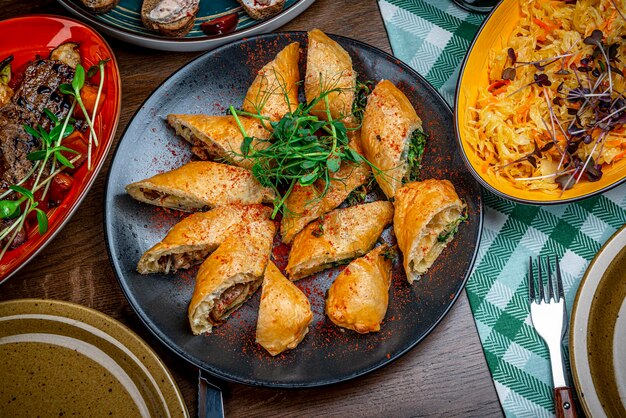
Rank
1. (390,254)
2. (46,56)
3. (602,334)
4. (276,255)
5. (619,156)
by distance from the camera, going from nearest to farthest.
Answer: (619,156), (602,334), (390,254), (276,255), (46,56)

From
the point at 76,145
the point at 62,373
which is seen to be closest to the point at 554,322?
the point at 62,373

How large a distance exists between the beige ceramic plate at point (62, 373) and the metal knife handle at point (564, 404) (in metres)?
1.74

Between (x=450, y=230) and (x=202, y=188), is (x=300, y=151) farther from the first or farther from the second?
(x=450, y=230)

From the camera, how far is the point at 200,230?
2.74 m

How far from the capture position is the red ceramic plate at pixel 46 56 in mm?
2651

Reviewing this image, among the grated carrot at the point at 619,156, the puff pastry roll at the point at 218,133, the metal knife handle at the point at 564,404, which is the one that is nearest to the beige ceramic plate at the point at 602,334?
the metal knife handle at the point at 564,404

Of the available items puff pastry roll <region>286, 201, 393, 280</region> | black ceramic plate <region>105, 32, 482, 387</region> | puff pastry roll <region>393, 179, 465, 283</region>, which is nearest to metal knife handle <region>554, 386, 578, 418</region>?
black ceramic plate <region>105, 32, 482, 387</region>

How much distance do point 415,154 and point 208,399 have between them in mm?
1451

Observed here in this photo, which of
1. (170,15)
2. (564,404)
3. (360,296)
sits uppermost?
(170,15)

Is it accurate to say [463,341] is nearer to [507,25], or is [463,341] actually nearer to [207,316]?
[207,316]

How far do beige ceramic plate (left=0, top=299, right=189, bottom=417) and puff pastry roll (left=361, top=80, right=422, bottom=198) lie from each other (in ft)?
4.63

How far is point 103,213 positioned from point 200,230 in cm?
44

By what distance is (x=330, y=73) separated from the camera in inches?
111

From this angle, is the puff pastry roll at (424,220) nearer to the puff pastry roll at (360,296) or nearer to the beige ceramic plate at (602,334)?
the puff pastry roll at (360,296)
